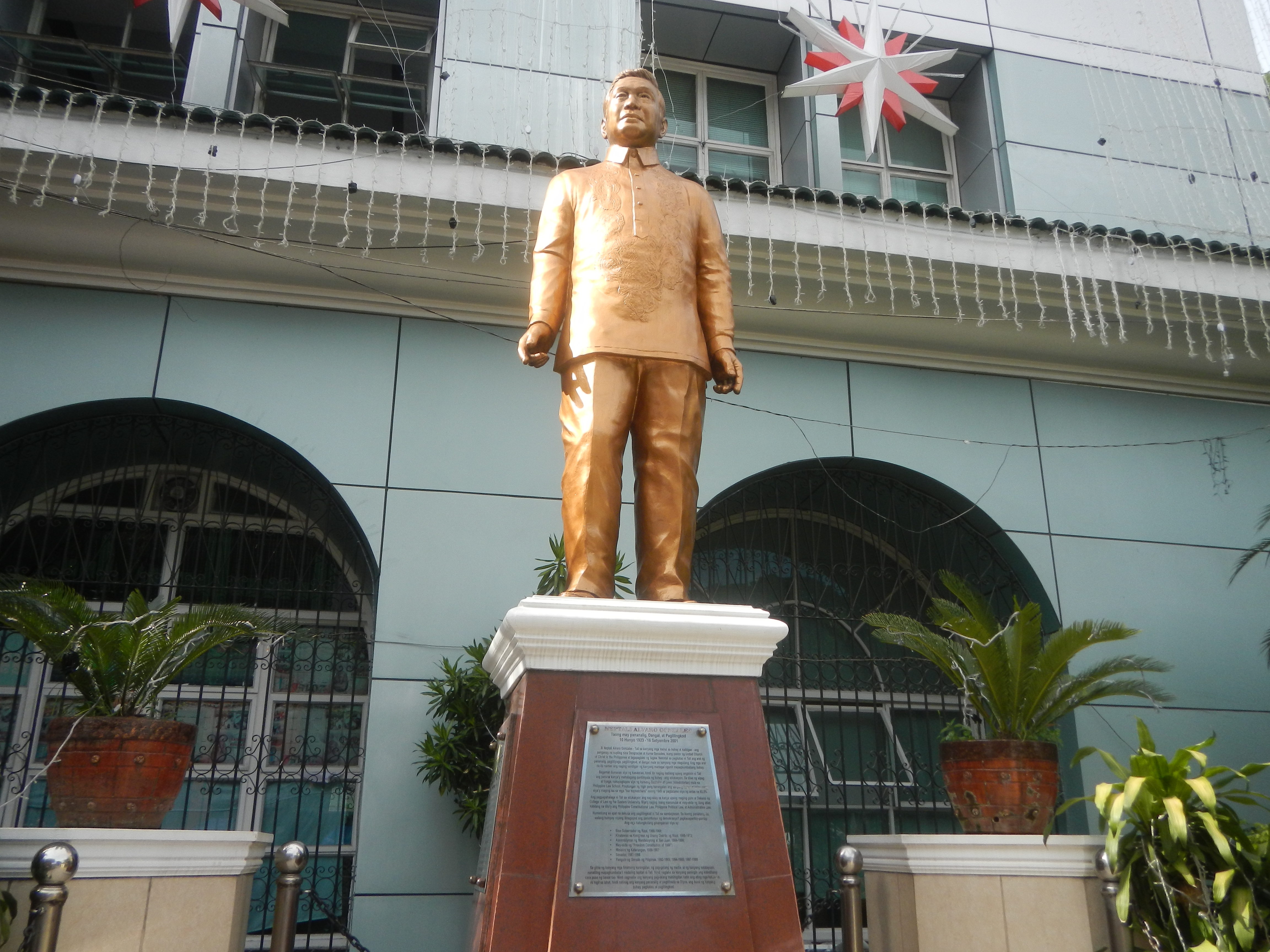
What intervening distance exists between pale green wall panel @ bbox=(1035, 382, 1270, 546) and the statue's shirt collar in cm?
413

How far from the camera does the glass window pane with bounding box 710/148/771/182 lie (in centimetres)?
796

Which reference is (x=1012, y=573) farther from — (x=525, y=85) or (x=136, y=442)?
(x=136, y=442)

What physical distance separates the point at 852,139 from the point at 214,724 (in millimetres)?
6224

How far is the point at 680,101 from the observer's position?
813 cm

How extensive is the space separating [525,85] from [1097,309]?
398cm

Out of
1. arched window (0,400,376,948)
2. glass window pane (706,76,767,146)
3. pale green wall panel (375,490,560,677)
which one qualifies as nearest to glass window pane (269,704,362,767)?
arched window (0,400,376,948)

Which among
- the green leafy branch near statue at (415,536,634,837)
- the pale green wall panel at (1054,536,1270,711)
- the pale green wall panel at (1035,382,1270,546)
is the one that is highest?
the pale green wall panel at (1035,382,1270,546)

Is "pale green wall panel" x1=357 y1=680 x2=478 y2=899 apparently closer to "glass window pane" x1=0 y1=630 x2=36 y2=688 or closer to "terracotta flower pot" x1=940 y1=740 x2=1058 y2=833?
"glass window pane" x1=0 y1=630 x2=36 y2=688

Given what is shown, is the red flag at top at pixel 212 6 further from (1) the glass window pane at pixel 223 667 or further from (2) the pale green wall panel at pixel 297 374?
(1) the glass window pane at pixel 223 667

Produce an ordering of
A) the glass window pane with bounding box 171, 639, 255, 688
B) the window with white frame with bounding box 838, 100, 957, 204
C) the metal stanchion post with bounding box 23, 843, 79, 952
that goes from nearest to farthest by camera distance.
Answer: the metal stanchion post with bounding box 23, 843, 79, 952, the glass window pane with bounding box 171, 639, 255, 688, the window with white frame with bounding box 838, 100, 957, 204

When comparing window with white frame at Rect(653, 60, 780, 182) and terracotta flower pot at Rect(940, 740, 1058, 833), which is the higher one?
window with white frame at Rect(653, 60, 780, 182)

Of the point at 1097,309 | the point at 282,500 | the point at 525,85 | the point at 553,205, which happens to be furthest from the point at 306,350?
the point at 1097,309

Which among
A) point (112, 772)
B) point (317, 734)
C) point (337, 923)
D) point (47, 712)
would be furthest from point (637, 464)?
point (47, 712)

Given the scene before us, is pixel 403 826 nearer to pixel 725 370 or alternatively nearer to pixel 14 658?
pixel 14 658
